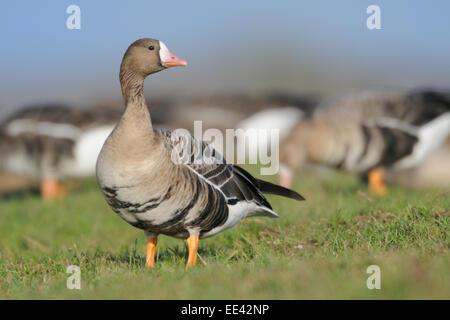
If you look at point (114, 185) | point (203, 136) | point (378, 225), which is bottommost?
point (378, 225)

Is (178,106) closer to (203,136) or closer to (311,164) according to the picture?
(203,136)

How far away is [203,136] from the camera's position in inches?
533

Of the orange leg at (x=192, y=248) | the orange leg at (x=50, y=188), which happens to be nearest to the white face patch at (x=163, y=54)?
the orange leg at (x=192, y=248)

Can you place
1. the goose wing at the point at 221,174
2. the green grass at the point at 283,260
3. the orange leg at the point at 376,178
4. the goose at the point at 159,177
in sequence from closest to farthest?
1. the green grass at the point at 283,260
2. the goose at the point at 159,177
3. the goose wing at the point at 221,174
4. the orange leg at the point at 376,178

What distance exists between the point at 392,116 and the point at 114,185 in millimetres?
7007

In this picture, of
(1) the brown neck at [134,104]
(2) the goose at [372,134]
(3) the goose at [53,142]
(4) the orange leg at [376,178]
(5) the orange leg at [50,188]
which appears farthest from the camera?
(5) the orange leg at [50,188]

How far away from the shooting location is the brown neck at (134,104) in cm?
535

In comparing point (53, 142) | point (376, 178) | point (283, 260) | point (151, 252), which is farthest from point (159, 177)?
point (53, 142)

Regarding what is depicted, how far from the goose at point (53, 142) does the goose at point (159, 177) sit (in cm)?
685

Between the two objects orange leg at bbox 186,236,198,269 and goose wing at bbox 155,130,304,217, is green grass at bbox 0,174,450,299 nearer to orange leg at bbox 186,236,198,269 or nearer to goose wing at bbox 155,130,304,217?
orange leg at bbox 186,236,198,269

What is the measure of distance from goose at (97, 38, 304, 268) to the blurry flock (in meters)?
4.25

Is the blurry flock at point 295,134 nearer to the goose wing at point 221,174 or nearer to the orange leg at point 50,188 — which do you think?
the orange leg at point 50,188

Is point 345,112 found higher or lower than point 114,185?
higher
